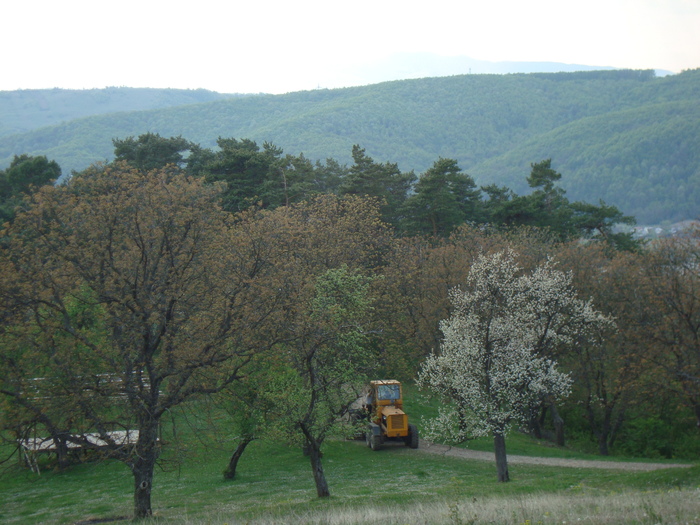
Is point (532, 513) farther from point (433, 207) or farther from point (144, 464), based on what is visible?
point (433, 207)

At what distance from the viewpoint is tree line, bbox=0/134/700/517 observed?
16953 mm

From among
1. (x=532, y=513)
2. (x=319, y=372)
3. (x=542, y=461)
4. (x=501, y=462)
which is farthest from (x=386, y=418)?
(x=532, y=513)

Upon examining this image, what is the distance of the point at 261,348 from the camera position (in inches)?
733

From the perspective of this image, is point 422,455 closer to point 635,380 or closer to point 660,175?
point 635,380

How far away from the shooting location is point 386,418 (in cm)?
2944

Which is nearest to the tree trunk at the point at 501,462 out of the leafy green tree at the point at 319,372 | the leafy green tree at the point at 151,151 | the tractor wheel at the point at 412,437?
the leafy green tree at the point at 319,372

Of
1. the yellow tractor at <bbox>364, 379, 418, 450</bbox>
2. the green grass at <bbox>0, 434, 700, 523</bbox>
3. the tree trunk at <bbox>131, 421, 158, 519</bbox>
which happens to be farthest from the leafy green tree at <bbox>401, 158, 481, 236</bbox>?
the tree trunk at <bbox>131, 421, 158, 519</bbox>

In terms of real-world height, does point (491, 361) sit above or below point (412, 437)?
above

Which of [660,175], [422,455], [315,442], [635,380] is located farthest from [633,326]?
[660,175]

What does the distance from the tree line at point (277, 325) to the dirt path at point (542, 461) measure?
99.2 inches

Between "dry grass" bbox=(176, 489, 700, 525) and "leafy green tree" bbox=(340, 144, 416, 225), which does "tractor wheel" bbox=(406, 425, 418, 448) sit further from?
"leafy green tree" bbox=(340, 144, 416, 225)

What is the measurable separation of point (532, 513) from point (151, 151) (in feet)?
190

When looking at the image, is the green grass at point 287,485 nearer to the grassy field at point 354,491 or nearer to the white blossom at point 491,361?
the grassy field at point 354,491

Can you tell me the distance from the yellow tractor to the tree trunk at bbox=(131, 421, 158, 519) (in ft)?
43.9
